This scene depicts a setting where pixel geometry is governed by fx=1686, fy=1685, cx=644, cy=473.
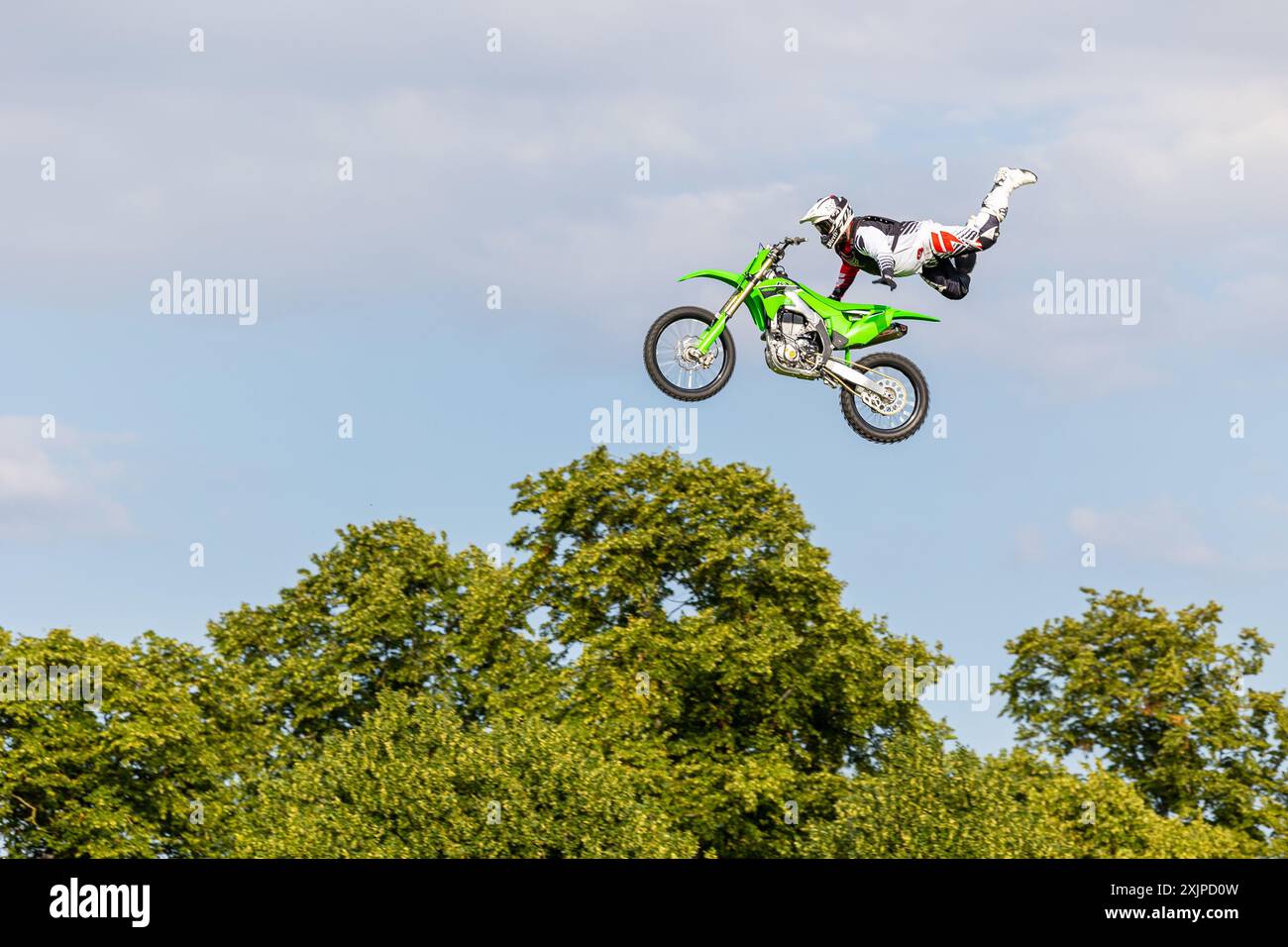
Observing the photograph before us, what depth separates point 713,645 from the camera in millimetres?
56844

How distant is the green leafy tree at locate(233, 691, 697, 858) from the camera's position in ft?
160

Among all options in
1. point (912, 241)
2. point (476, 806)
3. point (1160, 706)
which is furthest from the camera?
point (1160, 706)

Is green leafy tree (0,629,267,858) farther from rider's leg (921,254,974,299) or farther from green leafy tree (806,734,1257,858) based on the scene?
rider's leg (921,254,974,299)

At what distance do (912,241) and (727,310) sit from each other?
8.90 ft

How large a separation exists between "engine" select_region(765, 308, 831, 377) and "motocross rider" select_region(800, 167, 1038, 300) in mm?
1101

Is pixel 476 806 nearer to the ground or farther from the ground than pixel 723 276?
nearer to the ground

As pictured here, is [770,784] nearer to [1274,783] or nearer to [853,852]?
[853,852]

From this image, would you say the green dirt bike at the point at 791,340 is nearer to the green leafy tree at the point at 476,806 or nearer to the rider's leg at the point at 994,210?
the rider's leg at the point at 994,210

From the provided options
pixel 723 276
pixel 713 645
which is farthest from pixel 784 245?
pixel 713 645

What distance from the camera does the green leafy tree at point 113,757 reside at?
57.1m

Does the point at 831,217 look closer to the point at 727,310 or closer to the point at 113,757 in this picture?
the point at 727,310

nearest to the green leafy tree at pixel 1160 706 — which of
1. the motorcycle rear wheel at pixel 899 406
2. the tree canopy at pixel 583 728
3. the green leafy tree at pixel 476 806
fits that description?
the tree canopy at pixel 583 728

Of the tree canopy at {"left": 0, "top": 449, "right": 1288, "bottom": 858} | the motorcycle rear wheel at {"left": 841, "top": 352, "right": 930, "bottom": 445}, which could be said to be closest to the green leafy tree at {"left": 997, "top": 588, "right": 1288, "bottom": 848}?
the tree canopy at {"left": 0, "top": 449, "right": 1288, "bottom": 858}
